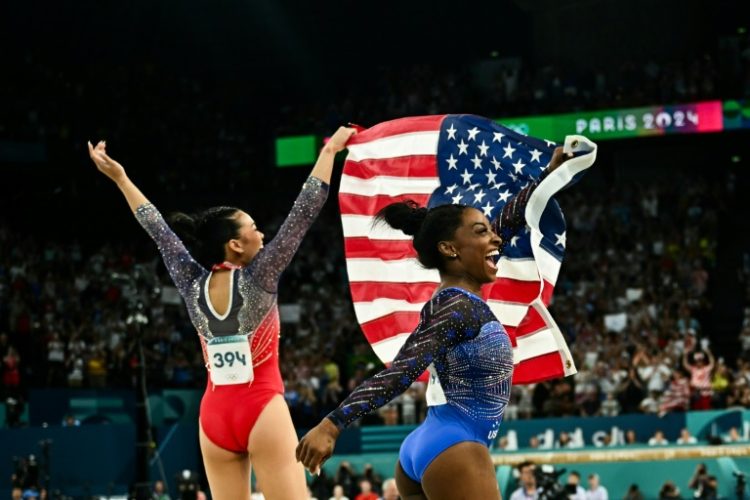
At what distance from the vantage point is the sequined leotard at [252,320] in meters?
4.73

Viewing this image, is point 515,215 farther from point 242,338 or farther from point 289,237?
point 242,338

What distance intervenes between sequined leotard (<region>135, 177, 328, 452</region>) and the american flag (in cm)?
108

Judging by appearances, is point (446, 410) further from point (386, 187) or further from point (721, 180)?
point (721, 180)

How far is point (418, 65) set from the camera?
26.6m

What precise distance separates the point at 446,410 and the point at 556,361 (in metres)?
1.69

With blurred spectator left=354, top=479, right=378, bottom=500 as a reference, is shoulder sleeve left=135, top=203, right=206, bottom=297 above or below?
above

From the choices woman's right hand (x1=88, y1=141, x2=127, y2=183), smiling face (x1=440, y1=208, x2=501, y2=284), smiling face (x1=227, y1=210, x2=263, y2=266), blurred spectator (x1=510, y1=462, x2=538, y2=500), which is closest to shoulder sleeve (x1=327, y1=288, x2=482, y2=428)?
smiling face (x1=440, y1=208, x2=501, y2=284)

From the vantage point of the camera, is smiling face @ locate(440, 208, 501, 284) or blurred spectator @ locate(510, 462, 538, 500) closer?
smiling face @ locate(440, 208, 501, 284)

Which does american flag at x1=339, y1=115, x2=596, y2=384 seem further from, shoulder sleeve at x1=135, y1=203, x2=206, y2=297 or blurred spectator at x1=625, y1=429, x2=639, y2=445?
blurred spectator at x1=625, y1=429, x2=639, y2=445

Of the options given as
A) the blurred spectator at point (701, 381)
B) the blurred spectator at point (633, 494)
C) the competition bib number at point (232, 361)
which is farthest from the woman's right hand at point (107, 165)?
the blurred spectator at point (701, 381)

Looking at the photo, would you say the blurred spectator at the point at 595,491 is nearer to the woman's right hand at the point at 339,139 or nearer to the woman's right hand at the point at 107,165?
the woman's right hand at the point at 339,139

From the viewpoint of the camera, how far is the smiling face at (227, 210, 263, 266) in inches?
193

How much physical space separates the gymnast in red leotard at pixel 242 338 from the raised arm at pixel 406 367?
1.14 meters

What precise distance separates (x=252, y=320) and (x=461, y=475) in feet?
4.91
